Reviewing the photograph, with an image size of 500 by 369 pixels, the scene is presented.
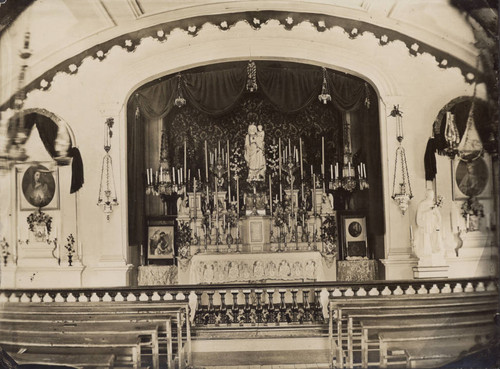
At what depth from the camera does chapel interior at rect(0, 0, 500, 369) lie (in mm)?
8219

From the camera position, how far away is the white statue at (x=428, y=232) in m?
9.07

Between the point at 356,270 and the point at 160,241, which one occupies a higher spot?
the point at 160,241

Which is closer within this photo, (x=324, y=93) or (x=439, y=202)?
(x=439, y=202)

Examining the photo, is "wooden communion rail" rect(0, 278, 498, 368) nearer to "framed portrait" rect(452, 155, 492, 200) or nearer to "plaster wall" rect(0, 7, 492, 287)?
"plaster wall" rect(0, 7, 492, 287)

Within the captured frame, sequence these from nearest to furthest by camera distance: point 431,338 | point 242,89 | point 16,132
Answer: point 431,338 < point 16,132 < point 242,89

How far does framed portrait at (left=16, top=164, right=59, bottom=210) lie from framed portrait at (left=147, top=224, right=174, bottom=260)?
209 centimetres

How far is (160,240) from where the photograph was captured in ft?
35.9

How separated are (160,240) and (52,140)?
8.87 ft

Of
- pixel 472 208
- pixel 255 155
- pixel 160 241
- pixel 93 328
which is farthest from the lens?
pixel 255 155

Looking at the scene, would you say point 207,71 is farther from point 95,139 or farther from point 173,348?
point 173,348

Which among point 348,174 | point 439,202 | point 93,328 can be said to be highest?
point 348,174

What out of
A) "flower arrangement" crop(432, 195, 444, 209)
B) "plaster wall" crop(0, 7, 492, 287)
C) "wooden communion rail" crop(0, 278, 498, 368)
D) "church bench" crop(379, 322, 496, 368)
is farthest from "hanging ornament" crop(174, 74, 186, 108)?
"church bench" crop(379, 322, 496, 368)

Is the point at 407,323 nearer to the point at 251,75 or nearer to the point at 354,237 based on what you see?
the point at 354,237

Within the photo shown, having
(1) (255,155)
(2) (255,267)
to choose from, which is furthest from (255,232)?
(1) (255,155)
